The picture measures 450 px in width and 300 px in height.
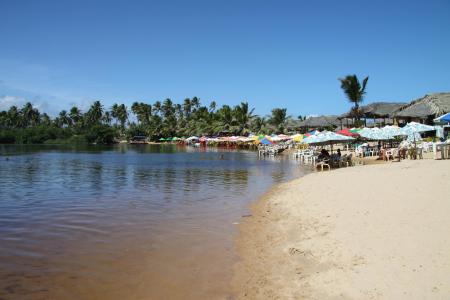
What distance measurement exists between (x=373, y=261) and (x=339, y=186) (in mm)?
7065

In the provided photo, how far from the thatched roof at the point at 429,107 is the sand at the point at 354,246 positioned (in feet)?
64.7

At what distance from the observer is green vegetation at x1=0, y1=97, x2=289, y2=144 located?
250 ft

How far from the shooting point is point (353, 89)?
42094mm

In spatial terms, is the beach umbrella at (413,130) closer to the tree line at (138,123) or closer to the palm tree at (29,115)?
the tree line at (138,123)

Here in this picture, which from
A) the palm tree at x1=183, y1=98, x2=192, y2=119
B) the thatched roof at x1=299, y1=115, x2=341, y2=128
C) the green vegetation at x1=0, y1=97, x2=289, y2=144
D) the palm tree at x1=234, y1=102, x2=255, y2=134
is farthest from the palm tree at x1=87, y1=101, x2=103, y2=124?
the thatched roof at x1=299, y1=115, x2=341, y2=128

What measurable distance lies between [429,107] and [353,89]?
13323 millimetres

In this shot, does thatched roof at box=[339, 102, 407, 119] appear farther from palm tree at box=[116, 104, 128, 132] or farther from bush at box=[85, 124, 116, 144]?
palm tree at box=[116, 104, 128, 132]

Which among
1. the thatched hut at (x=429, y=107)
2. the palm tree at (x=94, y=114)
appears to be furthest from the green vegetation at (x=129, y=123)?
the thatched hut at (x=429, y=107)

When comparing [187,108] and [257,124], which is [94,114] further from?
[257,124]

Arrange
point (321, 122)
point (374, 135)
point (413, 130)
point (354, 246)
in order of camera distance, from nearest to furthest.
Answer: point (354, 246) → point (413, 130) → point (374, 135) → point (321, 122)

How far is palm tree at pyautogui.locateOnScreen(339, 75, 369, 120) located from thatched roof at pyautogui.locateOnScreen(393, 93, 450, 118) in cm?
1037

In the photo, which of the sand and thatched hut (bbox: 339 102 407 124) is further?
thatched hut (bbox: 339 102 407 124)

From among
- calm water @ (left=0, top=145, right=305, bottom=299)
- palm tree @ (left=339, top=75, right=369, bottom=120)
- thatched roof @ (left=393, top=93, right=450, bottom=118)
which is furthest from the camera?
palm tree @ (left=339, top=75, right=369, bottom=120)

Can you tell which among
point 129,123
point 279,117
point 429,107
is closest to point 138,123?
point 129,123
